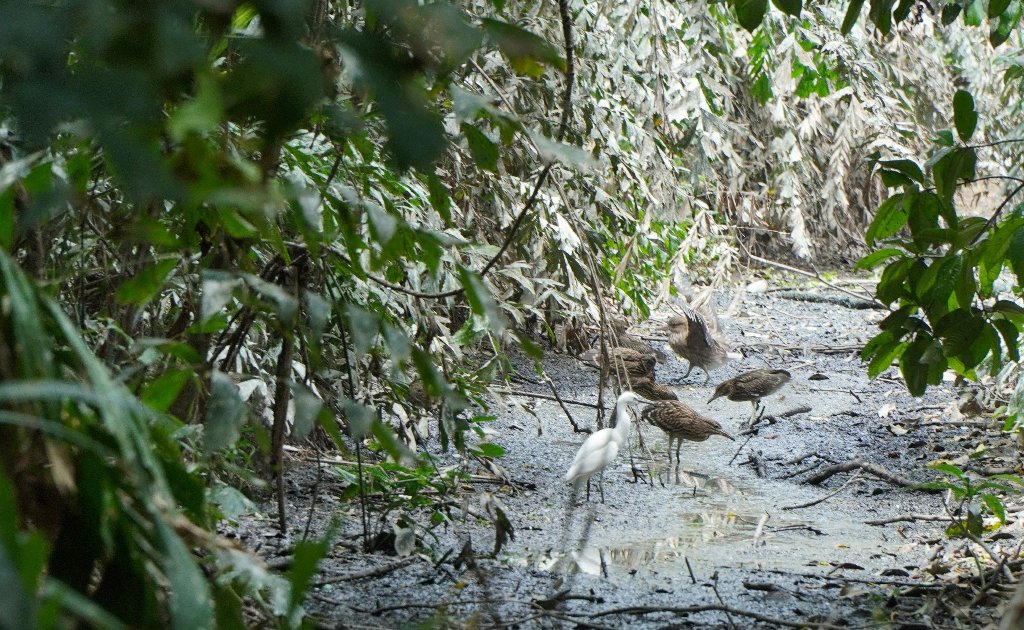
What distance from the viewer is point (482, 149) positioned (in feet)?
5.54

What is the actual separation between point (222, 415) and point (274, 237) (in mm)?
563

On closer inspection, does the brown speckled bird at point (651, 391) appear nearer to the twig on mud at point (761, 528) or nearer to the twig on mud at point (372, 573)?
the twig on mud at point (761, 528)

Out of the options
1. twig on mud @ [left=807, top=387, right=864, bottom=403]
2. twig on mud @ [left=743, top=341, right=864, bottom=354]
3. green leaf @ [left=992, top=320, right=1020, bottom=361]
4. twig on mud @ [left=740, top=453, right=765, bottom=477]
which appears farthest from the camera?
twig on mud @ [left=743, top=341, right=864, bottom=354]

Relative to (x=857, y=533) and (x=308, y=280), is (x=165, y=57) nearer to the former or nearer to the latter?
(x=308, y=280)

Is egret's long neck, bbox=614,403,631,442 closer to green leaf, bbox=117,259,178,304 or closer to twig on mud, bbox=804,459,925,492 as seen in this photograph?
twig on mud, bbox=804,459,925,492

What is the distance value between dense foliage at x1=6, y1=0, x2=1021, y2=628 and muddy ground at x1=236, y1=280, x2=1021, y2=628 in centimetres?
23

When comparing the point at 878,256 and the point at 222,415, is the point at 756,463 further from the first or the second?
the point at 222,415

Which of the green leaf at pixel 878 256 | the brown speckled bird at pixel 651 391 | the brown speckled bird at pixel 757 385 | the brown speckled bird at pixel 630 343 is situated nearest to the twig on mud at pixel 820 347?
the brown speckled bird at pixel 630 343

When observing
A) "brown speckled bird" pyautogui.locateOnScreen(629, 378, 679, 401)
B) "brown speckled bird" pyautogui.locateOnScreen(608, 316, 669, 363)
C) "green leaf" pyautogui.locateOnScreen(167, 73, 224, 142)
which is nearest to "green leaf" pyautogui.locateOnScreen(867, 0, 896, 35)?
"green leaf" pyautogui.locateOnScreen(167, 73, 224, 142)

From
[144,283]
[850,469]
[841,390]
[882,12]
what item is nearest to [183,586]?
[144,283]

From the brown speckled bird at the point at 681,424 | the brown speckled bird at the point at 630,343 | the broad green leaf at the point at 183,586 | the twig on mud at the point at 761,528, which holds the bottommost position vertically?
the twig on mud at the point at 761,528

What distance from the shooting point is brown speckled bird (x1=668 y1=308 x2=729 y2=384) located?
7.12m

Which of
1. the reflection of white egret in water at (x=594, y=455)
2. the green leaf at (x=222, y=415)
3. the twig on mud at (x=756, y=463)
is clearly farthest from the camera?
the twig on mud at (x=756, y=463)

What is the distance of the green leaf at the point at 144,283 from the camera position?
1.61 m
